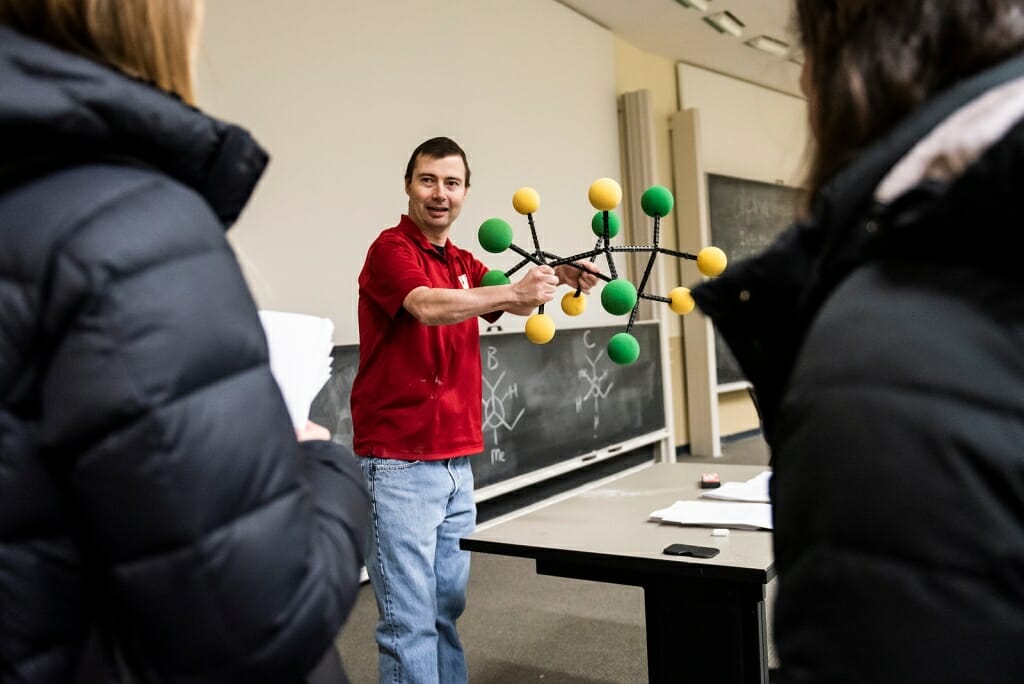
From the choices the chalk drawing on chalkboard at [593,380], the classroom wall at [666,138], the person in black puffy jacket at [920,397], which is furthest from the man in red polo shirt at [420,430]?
the classroom wall at [666,138]

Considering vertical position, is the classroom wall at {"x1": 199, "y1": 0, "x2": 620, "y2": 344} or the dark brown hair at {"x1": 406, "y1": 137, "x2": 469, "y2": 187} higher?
the classroom wall at {"x1": 199, "y1": 0, "x2": 620, "y2": 344}

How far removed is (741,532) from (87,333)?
4.45ft

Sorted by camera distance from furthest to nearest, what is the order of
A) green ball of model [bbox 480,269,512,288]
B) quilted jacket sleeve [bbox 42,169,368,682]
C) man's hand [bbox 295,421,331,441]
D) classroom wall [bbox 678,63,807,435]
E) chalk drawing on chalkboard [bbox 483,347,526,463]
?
classroom wall [bbox 678,63,807,435]
chalk drawing on chalkboard [bbox 483,347,526,463]
green ball of model [bbox 480,269,512,288]
man's hand [bbox 295,421,331,441]
quilted jacket sleeve [bbox 42,169,368,682]

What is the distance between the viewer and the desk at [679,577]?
1454mm

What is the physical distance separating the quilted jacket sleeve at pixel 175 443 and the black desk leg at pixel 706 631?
1039 millimetres

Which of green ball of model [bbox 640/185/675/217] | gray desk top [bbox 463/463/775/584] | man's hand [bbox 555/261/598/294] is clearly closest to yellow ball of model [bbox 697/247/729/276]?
green ball of model [bbox 640/185/675/217]

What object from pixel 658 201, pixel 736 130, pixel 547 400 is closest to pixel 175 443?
pixel 658 201

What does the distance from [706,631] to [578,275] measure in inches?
34.8

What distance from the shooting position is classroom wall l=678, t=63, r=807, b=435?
6559 millimetres

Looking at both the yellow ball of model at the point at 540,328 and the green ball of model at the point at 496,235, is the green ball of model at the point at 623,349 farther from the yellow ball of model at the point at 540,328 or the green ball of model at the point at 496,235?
the green ball of model at the point at 496,235

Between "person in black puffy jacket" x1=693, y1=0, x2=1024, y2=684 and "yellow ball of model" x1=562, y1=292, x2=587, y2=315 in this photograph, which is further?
"yellow ball of model" x1=562, y1=292, x2=587, y2=315

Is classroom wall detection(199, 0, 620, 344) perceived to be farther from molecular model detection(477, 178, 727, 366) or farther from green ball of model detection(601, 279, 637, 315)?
green ball of model detection(601, 279, 637, 315)

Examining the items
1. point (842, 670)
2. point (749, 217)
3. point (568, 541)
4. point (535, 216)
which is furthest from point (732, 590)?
point (749, 217)

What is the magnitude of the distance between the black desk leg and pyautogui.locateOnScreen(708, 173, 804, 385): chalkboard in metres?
4.92
